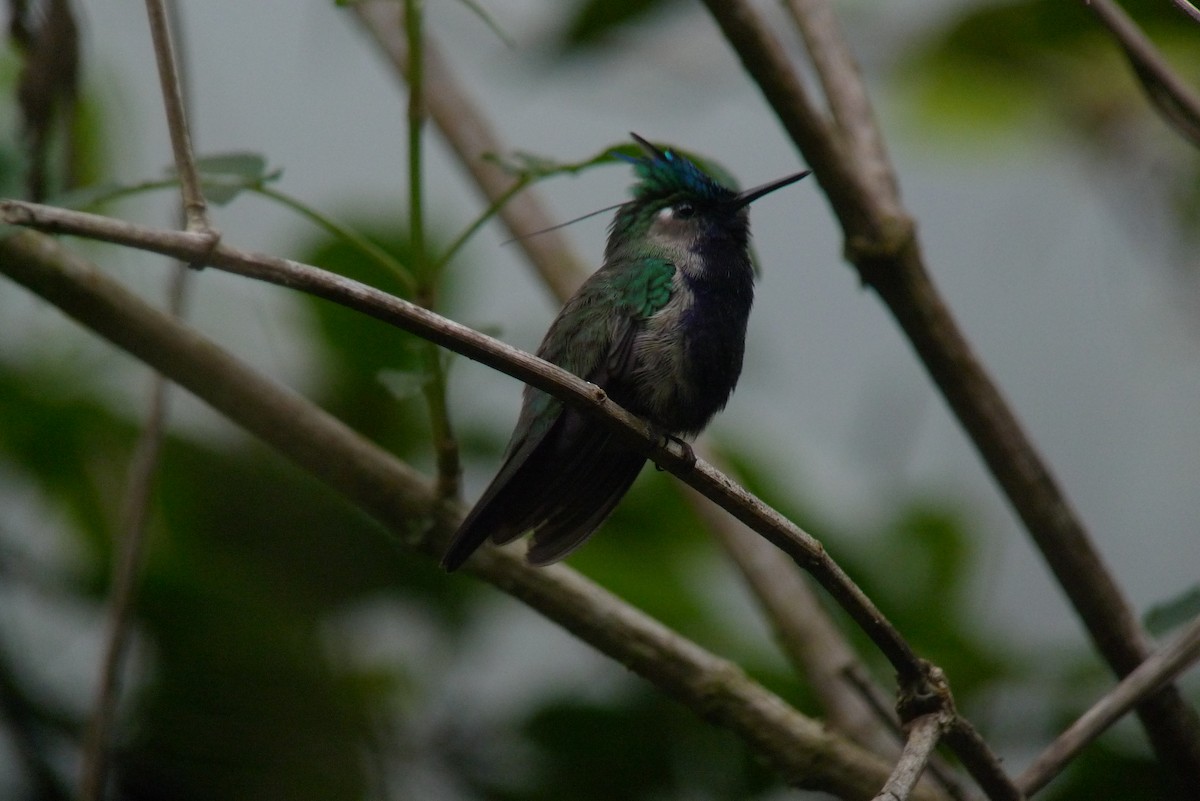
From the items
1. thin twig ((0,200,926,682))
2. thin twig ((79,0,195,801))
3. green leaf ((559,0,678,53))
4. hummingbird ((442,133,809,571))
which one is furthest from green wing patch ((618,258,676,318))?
green leaf ((559,0,678,53))

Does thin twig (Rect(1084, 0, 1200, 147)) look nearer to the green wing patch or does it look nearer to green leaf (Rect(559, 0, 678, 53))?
the green wing patch

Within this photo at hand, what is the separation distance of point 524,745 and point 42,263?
5.38 feet

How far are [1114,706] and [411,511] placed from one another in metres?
1.24

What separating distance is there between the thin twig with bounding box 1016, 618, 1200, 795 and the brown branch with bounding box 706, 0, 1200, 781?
0.39 metres

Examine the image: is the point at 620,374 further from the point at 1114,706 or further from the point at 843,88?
the point at 1114,706

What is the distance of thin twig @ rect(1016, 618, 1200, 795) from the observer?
1.97 metres

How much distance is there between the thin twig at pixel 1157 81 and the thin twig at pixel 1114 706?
901mm

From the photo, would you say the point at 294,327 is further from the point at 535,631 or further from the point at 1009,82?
the point at 1009,82

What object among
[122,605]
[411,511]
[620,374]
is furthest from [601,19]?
[122,605]

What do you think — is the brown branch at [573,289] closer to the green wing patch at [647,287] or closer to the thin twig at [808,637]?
the thin twig at [808,637]

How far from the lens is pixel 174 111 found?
1.52 metres

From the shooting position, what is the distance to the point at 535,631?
3.66m

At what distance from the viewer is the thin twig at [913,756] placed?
156 cm

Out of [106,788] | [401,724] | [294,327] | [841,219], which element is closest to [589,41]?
[294,327]
